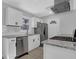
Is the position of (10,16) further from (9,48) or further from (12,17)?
(9,48)

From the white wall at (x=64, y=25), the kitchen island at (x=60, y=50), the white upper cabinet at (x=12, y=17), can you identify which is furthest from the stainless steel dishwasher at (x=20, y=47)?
the white wall at (x=64, y=25)

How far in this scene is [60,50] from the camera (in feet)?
3.72

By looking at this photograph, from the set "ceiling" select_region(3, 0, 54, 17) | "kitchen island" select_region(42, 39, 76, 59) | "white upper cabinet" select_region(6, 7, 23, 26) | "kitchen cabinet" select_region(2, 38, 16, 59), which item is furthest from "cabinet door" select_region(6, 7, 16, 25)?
"kitchen island" select_region(42, 39, 76, 59)

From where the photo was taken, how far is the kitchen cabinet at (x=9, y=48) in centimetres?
216

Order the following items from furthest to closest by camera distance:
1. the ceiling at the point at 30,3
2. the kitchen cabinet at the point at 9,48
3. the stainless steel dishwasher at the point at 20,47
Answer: the ceiling at the point at 30,3, the stainless steel dishwasher at the point at 20,47, the kitchen cabinet at the point at 9,48

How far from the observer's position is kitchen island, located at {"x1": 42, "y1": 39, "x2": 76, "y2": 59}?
1012 millimetres

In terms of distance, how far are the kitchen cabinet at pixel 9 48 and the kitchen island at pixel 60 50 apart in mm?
1434

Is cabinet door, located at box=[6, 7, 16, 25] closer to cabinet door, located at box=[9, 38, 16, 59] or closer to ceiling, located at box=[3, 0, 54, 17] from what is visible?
ceiling, located at box=[3, 0, 54, 17]

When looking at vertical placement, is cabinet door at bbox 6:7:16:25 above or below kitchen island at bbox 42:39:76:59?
above

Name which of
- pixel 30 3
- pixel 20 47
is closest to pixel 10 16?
pixel 30 3

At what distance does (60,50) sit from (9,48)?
1765 mm

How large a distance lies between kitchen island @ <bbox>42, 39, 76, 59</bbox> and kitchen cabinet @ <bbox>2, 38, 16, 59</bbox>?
1434 mm

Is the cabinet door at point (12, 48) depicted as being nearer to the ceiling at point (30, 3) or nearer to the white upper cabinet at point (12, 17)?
the white upper cabinet at point (12, 17)

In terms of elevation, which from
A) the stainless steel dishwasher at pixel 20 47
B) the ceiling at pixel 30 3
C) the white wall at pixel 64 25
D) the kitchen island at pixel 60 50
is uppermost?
the ceiling at pixel 30 3
